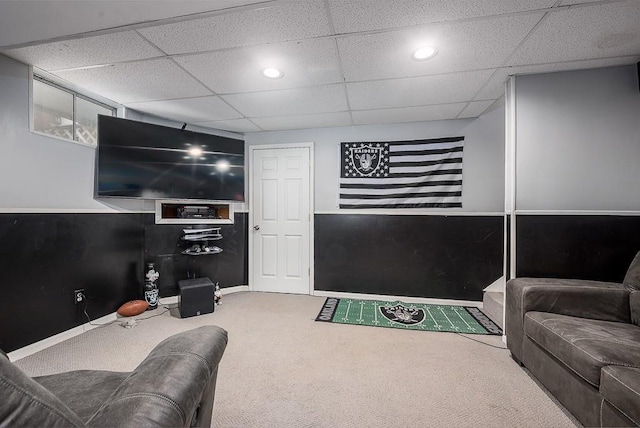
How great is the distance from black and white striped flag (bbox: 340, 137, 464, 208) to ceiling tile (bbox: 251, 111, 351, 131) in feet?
1.21

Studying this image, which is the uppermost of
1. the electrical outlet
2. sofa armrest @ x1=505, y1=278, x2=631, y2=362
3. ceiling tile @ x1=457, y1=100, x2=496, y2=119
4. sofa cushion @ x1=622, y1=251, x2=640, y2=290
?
ceiling tile @ x1=457, y1=100, x2=496, y2=119

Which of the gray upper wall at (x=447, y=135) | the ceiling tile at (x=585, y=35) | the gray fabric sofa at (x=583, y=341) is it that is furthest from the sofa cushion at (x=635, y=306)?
the ceiling tile at (x=585, y=35)

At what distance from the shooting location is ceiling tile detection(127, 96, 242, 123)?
9.93ft

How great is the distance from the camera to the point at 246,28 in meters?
1.82

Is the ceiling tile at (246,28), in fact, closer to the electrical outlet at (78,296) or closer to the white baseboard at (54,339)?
the electrical outlet at (78,296)

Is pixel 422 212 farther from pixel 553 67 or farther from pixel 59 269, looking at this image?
pixel 59 269

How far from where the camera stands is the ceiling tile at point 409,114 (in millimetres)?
3213

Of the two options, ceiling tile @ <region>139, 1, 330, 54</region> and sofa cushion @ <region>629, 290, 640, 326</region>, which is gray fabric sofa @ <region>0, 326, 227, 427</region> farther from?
sofa cushion @ <region>629, 290, 640, 326</region>

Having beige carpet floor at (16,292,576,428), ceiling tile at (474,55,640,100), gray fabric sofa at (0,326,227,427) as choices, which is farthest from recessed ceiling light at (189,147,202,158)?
→ ceiling tile at (474,55,640,100)

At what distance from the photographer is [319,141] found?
397 cm

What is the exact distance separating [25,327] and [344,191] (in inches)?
140

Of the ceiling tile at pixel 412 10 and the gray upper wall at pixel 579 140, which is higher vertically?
the ceiling tile at pixel 412 10

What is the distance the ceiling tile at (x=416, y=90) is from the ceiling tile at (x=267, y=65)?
1.34ft

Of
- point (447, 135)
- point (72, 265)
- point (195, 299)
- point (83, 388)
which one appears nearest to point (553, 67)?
point (447, 135)
